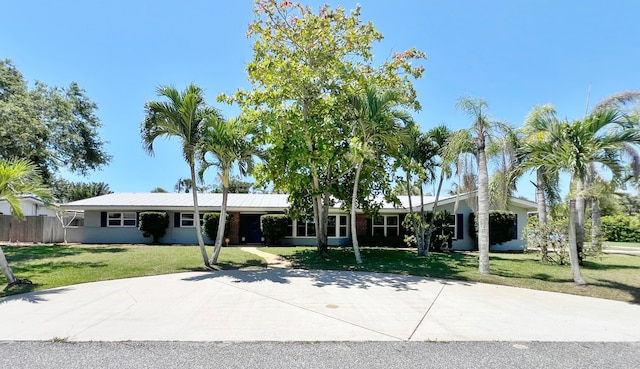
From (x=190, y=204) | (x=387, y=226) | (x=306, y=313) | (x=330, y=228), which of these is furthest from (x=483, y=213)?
(x=190, y=204)

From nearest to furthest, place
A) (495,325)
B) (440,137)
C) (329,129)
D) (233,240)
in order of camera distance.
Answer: (495,325)
(329,129)
(440,137)
(233,240)

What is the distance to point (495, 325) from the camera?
562 centimetres

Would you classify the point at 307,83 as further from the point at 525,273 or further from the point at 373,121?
the point at 525,273

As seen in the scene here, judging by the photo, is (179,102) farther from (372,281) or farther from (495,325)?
(495,325)

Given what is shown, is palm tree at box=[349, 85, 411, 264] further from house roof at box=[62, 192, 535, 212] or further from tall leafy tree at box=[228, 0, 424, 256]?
house roof at box=[62, 192, 535, 212]

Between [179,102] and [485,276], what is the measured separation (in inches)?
402

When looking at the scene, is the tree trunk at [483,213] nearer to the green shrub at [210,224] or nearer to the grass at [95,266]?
the grass at [95,266]

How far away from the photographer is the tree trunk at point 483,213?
1023cm

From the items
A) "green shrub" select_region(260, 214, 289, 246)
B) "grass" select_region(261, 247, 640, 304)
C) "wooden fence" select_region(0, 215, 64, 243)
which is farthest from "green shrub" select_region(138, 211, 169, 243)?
"grass" select_region(261, 247, 640, 304)

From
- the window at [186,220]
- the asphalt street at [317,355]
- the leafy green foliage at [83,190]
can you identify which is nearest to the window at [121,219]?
the window at [186,220]

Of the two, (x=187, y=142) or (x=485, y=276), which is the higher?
(x=187, y=142)

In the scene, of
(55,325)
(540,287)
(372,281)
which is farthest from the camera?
(372,281)

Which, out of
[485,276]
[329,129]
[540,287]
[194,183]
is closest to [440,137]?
[329,129]

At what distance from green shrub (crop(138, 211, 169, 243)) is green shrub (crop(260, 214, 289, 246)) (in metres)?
5.53
